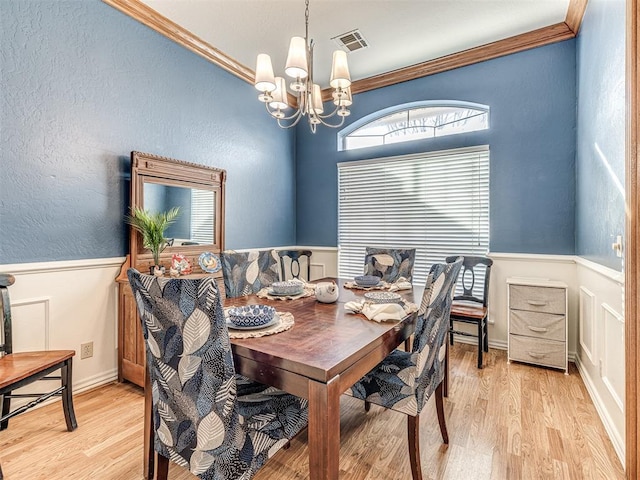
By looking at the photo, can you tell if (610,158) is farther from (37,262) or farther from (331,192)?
(37,262)

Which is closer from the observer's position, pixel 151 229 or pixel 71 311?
pixel 71 311

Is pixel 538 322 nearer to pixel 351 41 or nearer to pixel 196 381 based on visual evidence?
pixel 196 381

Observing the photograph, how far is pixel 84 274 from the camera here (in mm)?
2297

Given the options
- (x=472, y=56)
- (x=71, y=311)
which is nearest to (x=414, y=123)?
(x=472, y=56)

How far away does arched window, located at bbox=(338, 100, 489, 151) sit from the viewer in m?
3.40

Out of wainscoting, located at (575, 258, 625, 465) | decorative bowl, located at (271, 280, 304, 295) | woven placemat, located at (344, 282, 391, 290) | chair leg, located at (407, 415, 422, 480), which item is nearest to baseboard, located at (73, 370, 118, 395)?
decorative bowl, located at (271, 280, 304, 295)

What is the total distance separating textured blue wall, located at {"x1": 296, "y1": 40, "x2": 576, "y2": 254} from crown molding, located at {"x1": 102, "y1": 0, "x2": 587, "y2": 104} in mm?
70

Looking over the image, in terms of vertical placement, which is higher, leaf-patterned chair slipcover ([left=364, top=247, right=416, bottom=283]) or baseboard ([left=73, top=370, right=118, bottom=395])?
leaf-patterned chair slipcover ([left=364, top=247, right=416, bottom=283])

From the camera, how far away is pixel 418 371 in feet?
4.56

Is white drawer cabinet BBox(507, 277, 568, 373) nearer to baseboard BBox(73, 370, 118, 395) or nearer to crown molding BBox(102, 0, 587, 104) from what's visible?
crown molding BBox(102, 0, 587, 104)

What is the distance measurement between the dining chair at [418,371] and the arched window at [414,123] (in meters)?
2.51

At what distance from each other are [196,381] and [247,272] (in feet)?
4.10

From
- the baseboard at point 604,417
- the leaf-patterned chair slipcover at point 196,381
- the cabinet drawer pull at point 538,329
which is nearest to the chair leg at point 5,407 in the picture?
the leaf-patterned chair slipcover at point 196,381

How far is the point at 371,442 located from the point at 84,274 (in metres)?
2.26
